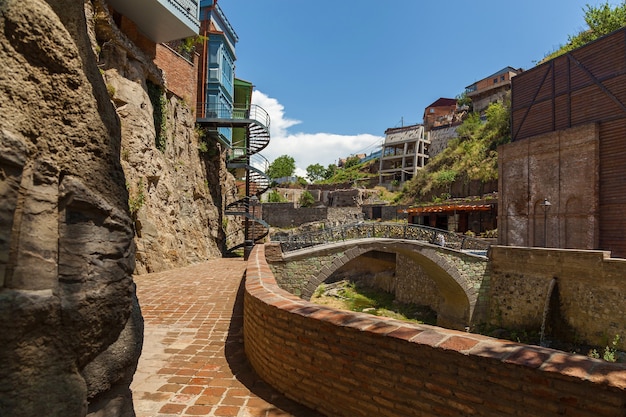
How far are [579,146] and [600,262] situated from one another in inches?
357

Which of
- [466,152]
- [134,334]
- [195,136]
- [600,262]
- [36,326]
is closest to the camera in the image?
[36,326]

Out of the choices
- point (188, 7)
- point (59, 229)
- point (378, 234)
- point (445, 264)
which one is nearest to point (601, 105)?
point (445, 264)

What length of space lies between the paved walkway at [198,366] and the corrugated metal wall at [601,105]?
1842 centimetres

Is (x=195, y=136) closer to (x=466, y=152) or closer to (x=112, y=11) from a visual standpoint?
(x=112, y=11)

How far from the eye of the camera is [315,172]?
80750 mm

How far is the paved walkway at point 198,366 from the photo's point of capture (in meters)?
3.54

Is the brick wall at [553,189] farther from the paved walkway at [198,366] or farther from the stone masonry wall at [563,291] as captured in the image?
the paved walkway at [198,366]

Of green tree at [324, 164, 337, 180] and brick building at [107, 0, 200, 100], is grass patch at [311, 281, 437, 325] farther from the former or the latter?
green tree at [324, 164, 337, 180]

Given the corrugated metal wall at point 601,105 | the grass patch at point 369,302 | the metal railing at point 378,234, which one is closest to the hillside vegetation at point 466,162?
the corrugated metal wall at point 601,105

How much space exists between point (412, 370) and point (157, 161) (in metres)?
13.8

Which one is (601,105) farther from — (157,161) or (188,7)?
(157,161)

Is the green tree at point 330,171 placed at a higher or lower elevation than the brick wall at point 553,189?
higher

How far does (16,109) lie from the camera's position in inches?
64.4

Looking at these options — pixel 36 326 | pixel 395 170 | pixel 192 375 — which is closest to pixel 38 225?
pixel 36 326
